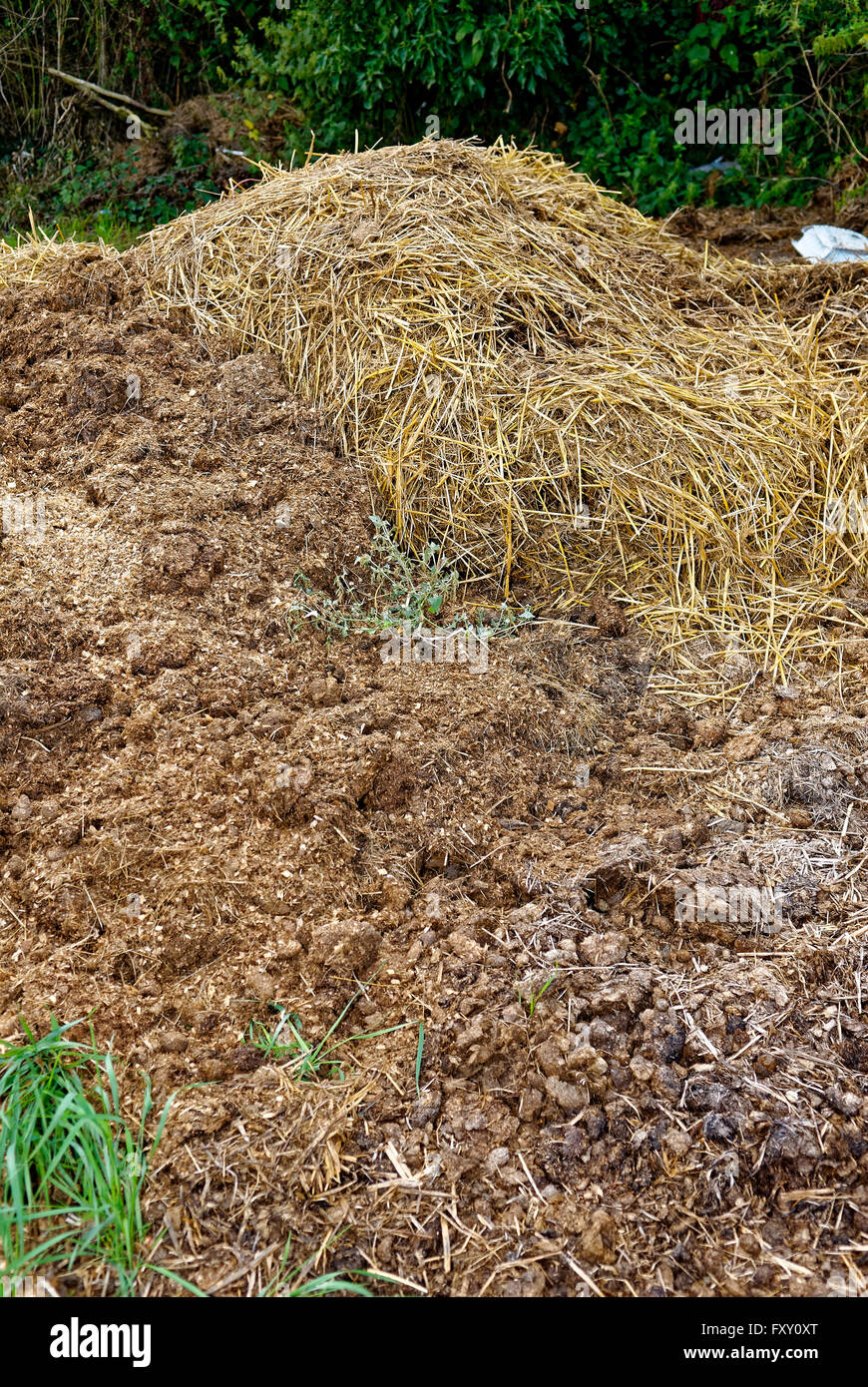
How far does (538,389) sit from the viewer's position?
3217 millimetres

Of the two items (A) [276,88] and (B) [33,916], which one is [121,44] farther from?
(B) [33,916]

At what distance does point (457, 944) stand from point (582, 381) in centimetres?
201

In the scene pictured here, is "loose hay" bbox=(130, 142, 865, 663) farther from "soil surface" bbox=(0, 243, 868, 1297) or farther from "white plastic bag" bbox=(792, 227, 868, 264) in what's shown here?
"white plastic bag" bbox=(792, 227, 868, 264)

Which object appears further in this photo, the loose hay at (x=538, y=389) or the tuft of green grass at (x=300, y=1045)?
the loose hay at (x=538, y=389)

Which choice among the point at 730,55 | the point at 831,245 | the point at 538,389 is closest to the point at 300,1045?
the point at 538,389

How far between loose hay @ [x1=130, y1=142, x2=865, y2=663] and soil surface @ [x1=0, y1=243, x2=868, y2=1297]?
26cm

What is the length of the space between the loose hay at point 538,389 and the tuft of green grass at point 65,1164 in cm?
185

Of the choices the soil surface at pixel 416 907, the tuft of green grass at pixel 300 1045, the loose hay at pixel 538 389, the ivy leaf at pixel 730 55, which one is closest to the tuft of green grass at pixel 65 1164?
the soil surface at pixel 416 907

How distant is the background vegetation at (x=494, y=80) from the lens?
4.88 m

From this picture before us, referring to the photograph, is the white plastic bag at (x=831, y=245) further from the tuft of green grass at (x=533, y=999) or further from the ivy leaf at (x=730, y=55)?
the tuft of green grass at (x=533, y=999)

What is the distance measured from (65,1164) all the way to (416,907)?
775mm

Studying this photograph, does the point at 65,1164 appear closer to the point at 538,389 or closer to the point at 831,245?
the point at 538,389

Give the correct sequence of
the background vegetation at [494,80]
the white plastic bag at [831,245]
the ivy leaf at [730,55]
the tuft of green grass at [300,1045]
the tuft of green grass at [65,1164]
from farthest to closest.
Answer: the ivy leaf at [730,55], the background vegetation at [494,80], the white plastic bag at [831,245], the tuft of green grass at [300,1045], the tuft of green grass at [65,1164]

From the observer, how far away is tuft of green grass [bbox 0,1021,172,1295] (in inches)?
58.4
